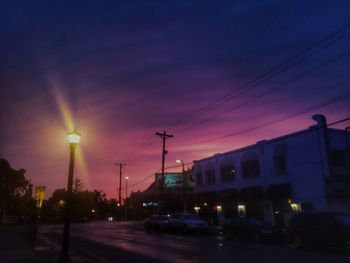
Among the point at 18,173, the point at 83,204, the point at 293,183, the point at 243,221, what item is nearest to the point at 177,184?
the point at 83,204

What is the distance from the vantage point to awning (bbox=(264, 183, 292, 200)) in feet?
117

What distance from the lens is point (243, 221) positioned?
27719mm

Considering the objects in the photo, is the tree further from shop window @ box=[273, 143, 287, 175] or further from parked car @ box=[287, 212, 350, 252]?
parked car @ box=[287, 212, 350, 252]

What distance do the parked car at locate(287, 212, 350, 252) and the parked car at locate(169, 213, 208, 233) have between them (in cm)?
1352

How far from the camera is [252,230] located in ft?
86.6

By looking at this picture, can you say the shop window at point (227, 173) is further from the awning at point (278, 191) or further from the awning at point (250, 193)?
the awning at point (278, 191)

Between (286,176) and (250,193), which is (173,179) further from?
(286,176)

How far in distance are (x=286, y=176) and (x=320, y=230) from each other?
16.8m

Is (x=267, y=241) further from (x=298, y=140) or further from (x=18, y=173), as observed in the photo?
(x=18, y=173)

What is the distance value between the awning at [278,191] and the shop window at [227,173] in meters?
6.83

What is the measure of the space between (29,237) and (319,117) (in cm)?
2330

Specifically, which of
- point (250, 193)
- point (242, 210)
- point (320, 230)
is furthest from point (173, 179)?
point (320, 230)

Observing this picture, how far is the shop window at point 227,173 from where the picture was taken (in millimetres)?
44534

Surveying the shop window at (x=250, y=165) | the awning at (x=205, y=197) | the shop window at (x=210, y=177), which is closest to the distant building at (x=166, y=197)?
the awning at (x=205, y=197)
